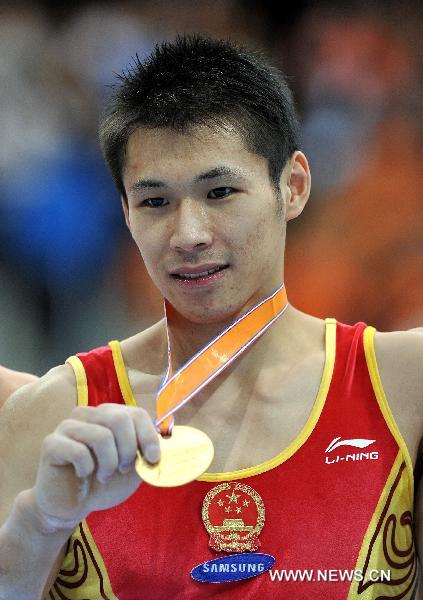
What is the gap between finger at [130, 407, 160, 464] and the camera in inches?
60.7

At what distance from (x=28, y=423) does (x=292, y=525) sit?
2.28 feet

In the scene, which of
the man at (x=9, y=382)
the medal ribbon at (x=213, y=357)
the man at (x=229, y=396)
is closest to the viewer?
the medal ribbon at (x=213, y=357)

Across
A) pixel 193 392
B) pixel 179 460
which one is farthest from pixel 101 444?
pixel 193 392

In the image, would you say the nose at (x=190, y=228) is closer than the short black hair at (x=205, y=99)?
Yes

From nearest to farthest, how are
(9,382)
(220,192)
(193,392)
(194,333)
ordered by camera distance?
(193,392)
(220,192)
(194,333)
(9,382)

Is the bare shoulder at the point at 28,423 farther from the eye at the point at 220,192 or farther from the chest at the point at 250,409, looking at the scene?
the eye at the point at 220,192

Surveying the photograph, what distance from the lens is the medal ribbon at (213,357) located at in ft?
6.35

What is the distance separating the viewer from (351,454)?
6.95ft

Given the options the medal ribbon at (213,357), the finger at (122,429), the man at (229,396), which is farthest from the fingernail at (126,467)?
the man at (229,396)

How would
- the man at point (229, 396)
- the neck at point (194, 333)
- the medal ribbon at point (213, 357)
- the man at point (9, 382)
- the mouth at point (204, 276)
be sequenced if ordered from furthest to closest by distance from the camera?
the man at point (9, 382) < the neck at point (194, 333) < the mouth at point (204, 276) < the man at point (229, 396) < the medal ribbon at point (213, 357)

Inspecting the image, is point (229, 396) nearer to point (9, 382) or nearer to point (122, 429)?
point (122, 429)

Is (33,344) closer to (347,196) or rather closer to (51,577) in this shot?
(347,196)

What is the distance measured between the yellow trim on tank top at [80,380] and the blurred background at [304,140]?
232 centimetres

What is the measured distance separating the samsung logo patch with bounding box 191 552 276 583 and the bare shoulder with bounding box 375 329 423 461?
0.44 metres
